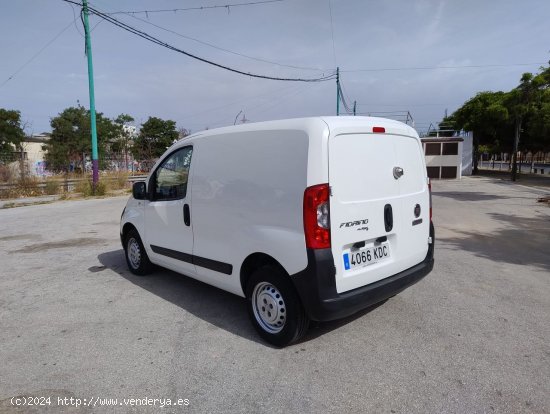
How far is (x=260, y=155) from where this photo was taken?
3.47 meters

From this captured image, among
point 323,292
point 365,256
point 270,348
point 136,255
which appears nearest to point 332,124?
point 365,256

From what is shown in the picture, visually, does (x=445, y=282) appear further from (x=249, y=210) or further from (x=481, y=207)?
(x=481, y=207)

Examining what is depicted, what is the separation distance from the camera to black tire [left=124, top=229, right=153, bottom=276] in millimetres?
5422

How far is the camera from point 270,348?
345 cm

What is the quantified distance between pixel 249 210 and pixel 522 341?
2639mm

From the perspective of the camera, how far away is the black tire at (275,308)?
129 inches

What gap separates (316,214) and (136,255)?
3.46 metres

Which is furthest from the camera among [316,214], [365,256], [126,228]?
[126,228]

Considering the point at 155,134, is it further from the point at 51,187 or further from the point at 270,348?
the point at 270,348

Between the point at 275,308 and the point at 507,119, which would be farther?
the point at 507,119

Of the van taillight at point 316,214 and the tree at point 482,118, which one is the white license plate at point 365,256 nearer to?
the van taillight at point 316,214

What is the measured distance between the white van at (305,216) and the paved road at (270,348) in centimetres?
40

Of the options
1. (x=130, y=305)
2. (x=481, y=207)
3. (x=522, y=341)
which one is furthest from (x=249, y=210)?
(x=481, y=207)

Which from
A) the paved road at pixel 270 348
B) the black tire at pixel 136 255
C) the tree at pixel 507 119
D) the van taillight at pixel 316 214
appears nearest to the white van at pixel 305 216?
the van taillight at pixel 316 214
